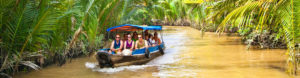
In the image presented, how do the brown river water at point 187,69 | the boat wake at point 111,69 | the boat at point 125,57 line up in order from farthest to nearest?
the boat wake at point 111,69, the boat at point 125,57, the brown river water at point 187,69

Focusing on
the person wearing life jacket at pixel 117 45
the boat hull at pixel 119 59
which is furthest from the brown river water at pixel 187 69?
the person wearing life jacket at pixel 117 45

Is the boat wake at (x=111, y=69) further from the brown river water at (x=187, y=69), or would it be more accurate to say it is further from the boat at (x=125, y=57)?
the boat at (x=125, y=57)

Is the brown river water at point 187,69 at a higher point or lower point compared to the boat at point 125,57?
lower

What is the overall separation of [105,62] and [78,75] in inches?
38.5

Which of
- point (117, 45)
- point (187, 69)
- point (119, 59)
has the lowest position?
point (187, 69)

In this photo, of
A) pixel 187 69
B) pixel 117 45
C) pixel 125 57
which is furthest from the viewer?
pixel 117 45

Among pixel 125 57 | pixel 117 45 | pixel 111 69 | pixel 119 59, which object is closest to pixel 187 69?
pixel 125 57

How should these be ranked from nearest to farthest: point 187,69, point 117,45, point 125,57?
point 187,69
point 125,57
point 117,45

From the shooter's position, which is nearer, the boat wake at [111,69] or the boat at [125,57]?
the boat at [125,57]

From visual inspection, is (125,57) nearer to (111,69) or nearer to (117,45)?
(111,69)

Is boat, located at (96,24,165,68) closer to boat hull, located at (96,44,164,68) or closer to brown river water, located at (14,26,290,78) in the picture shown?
boat hull, located at (96,44,164,68)

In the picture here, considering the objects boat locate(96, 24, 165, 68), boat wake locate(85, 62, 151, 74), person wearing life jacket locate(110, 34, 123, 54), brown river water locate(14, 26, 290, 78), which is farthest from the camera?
person wearing life jacket locate(110, 34, 123, 54)

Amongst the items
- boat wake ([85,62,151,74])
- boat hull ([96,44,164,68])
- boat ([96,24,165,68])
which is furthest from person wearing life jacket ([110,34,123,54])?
boat wake ([85,62,151,74])

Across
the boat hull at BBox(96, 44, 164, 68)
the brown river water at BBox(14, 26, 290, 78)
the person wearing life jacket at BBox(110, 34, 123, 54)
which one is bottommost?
the brown river water at BBox(14, 26, 290, 78)
